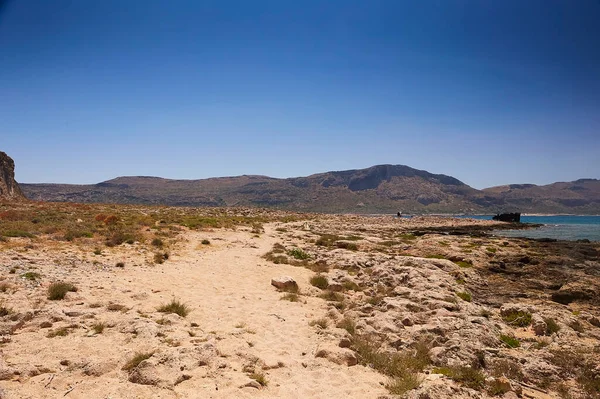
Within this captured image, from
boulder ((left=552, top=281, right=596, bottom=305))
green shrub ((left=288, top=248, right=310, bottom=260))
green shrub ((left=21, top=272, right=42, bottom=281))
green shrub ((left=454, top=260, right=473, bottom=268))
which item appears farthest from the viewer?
green shrub ((left=288, top=248, right=310, bottom=260))

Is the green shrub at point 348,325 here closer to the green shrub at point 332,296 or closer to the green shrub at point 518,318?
the green shrub at point 332,296

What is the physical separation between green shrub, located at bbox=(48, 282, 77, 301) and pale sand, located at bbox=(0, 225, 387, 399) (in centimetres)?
22

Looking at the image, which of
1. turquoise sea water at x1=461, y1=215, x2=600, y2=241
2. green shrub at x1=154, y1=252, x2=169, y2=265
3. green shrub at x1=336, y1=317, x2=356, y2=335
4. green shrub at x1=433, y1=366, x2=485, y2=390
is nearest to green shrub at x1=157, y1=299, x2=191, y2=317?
green shrub at x1=336, y1=317, x2=356, y2=335

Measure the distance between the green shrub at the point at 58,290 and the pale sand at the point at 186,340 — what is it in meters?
0.22

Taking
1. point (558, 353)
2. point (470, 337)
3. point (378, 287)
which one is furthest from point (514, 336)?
point (378, 287)

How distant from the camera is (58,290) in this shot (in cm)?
1002

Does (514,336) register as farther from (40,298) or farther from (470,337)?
(40,298)

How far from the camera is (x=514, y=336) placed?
9555mm

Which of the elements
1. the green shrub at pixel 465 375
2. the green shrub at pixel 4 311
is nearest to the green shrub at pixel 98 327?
the green shrub at pixel 4 311

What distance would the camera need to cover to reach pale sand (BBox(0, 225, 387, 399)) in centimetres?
609

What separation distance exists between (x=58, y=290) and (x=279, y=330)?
22.8ft

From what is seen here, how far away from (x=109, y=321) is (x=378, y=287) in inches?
413

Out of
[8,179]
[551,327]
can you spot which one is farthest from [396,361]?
[8,179]

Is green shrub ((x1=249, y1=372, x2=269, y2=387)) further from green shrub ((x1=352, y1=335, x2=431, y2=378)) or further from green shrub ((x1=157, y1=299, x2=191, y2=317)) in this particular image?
green shrub ((x1=157, y1=299, x2=191, y2=317))
